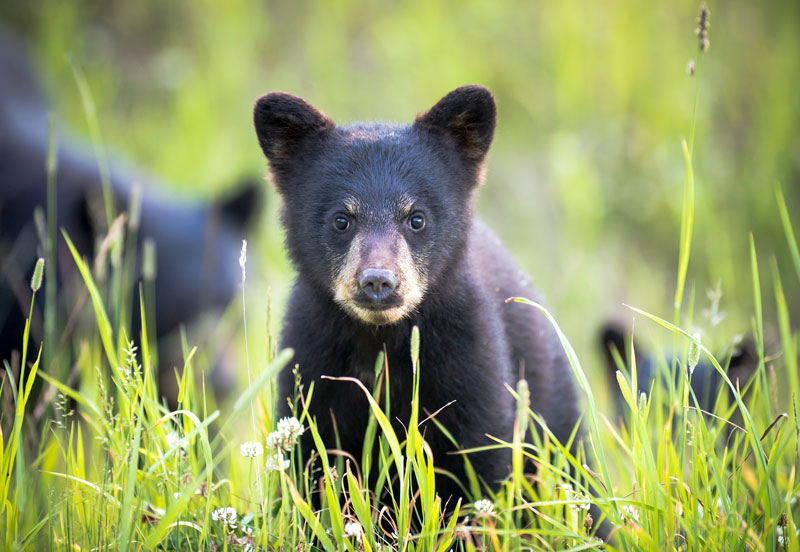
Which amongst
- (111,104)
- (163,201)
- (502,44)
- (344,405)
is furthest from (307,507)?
(111,104)

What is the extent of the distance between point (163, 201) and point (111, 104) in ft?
11.3

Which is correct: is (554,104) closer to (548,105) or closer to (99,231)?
(548,105)

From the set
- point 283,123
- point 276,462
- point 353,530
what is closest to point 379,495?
point 353,530

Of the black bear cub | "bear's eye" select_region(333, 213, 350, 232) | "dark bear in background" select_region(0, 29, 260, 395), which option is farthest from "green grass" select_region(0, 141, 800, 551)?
"dark bear in background" select_region(0, 29, 260, 395)

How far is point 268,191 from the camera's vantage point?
7395mm

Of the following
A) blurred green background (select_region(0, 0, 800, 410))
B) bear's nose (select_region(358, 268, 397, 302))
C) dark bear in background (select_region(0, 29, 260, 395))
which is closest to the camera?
bear's nose (select_region(358, 268, 397, 302))

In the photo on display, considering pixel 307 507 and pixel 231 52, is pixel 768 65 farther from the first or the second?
pixel 307 507

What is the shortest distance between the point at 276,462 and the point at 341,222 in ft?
3.31

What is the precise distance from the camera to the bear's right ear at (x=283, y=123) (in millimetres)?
3074

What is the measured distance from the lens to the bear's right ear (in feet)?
10.1

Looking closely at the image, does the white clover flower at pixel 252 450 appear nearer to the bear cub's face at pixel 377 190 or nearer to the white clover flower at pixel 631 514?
the bear cub's face at pixel 377 190

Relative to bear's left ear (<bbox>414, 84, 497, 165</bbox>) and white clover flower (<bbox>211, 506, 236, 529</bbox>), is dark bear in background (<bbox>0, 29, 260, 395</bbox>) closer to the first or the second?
bear's left ear (<bbox>414, 84, 497, 165</bbox>)

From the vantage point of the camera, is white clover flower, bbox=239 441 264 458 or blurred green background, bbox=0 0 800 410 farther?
blurred green background, bbox=0 0 800 410

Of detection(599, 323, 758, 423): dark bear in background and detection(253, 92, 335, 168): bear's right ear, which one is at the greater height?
detection(253, 92, 335, 168): bear's right ear
